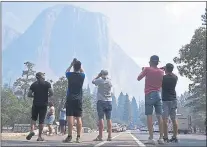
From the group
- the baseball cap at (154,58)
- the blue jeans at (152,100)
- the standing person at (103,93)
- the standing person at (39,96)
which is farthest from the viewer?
the standing person at (103,93)

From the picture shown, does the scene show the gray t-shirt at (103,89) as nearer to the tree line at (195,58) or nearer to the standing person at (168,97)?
the standing person at (168,97)

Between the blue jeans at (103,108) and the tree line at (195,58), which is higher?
the tree line at (195,58)

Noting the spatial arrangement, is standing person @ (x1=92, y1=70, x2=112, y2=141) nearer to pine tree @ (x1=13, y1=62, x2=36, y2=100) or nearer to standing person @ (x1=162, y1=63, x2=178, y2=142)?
standing person @ (x1=162, y1=63, x2=178, y2=142)

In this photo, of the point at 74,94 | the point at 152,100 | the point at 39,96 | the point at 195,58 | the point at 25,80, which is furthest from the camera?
the point at 25,80

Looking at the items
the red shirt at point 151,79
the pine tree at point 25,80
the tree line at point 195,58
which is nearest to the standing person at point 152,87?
the red shirt at point 151,79

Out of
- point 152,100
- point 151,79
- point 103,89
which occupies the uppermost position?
point 151,79

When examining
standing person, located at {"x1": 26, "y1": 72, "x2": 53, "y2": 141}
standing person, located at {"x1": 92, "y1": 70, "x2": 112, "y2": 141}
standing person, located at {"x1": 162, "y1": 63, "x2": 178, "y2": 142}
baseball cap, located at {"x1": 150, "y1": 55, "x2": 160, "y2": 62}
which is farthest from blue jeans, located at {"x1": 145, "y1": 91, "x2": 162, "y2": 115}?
standing person, located at {"x1": 26, "y1": 72, "x2": 53, "y2": 141}

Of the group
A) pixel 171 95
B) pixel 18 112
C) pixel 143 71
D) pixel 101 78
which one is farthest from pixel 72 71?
pixel 18 112

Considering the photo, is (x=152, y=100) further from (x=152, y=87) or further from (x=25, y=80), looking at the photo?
(x=25, y=80)

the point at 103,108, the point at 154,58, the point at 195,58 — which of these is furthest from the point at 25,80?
the point at 154,58

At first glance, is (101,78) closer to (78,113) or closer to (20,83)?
(78,113)

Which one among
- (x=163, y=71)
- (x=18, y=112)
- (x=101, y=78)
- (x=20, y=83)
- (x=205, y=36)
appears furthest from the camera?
(x=20, y=83)

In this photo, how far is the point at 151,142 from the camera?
8867 millimetres

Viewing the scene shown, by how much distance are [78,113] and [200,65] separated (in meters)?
34.4
